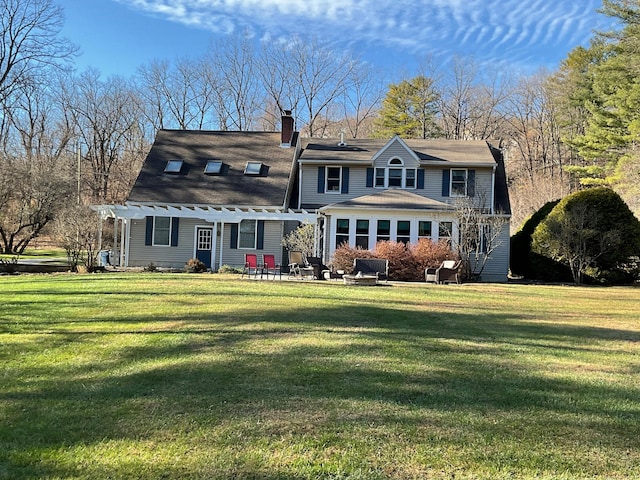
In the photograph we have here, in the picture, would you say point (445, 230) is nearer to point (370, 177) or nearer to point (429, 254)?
point (429, 254)

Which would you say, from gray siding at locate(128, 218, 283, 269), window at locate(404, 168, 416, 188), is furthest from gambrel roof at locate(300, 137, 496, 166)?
gray siding at locate(128, 218, 283, 269)

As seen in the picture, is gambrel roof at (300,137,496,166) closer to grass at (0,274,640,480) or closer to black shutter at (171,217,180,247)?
black shutter at (171,217,180,247)

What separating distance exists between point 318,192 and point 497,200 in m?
8.31

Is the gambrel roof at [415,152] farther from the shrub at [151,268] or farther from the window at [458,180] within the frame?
the shrub at [151,268]

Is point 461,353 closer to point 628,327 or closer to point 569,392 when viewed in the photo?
point 569,392

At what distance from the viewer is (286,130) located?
26.3m

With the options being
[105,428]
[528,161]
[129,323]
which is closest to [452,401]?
[105,428]

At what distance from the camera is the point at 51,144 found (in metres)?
43.2

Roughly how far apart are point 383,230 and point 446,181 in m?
4.71

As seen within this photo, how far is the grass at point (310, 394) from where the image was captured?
3.40 metres

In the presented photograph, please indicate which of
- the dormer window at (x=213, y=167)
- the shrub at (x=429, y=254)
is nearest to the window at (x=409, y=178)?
the shrub at (x=429, y=254)

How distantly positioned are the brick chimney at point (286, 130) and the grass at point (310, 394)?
703 inches

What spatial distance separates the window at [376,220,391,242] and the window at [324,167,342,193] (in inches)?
155

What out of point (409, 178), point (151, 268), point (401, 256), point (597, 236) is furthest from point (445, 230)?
point (151, 268)
